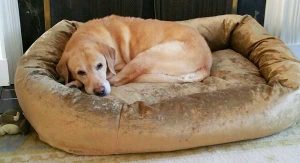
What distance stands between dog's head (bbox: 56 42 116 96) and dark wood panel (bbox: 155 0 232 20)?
96cm

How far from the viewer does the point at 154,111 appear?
186cm

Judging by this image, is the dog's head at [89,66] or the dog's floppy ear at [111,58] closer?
the dog's head at [89,66]

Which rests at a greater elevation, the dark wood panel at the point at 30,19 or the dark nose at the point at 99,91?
the dark wood panel at the point at 30,19

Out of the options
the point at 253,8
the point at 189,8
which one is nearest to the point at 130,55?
the point at 189,8

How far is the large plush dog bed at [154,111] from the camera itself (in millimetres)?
1826

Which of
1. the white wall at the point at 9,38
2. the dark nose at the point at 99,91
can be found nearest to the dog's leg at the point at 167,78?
the dark nose at the point at 99,91

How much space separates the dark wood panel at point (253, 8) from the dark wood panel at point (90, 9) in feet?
2.85

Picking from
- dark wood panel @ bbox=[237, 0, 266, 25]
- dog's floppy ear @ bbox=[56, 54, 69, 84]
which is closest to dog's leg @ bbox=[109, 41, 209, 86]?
→ dog's floppy ear @ bbox=[56, 54, 69, 84]

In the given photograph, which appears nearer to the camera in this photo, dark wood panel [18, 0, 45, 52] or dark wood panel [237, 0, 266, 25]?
dark wood panel [18, 0, 45, 52]

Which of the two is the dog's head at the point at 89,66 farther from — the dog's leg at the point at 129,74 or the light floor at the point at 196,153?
the light floor at the point at 196,153

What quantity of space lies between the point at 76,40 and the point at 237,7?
156cm

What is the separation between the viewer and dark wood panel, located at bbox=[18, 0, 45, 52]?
113 inches

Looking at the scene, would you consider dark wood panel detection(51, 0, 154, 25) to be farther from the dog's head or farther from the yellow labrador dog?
→ the dog's head

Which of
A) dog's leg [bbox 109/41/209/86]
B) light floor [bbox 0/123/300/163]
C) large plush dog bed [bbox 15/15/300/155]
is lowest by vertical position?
light floor [bbox 0/123/300/163]
